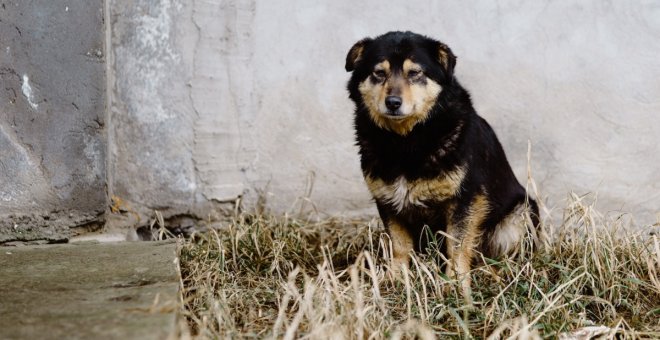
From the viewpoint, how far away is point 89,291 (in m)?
3.11

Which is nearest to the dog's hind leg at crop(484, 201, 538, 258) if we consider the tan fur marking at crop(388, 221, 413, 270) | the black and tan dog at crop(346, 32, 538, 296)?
the black and tan dog at crop(346, 32, 538, 296)

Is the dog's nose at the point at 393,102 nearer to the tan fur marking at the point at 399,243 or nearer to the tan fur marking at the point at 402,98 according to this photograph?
the tan fur marking at the point at 402,98

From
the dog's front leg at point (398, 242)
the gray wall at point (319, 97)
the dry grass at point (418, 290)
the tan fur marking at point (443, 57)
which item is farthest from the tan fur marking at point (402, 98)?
the gray wall at point (319, 97)

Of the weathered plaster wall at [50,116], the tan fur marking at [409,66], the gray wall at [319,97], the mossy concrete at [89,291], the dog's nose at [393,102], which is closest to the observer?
the mossy concrete at [89,291]

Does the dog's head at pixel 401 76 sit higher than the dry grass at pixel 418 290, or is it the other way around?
the dog's head at pixel 401 76

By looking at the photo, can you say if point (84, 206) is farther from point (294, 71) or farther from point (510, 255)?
point (510, 255)

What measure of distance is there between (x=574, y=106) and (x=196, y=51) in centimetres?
248

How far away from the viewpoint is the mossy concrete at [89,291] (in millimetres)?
2551

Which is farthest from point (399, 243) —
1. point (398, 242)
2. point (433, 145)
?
point (433, 145)

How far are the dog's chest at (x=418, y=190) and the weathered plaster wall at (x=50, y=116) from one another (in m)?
1.79

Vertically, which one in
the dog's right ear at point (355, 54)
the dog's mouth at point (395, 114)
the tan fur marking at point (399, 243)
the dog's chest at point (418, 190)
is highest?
the dog's right ear at point (355, 54)

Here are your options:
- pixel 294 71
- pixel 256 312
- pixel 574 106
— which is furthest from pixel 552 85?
pixel 256 312

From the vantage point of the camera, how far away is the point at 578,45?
4930 millimetres

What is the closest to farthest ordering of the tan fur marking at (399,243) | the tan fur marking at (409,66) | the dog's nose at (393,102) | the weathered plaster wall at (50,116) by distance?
the dog's nose at (393,102)
the tan fur marking at (409,66)
the tan fur marking at (399,243)
the weathered plaster wall at (50,116)
